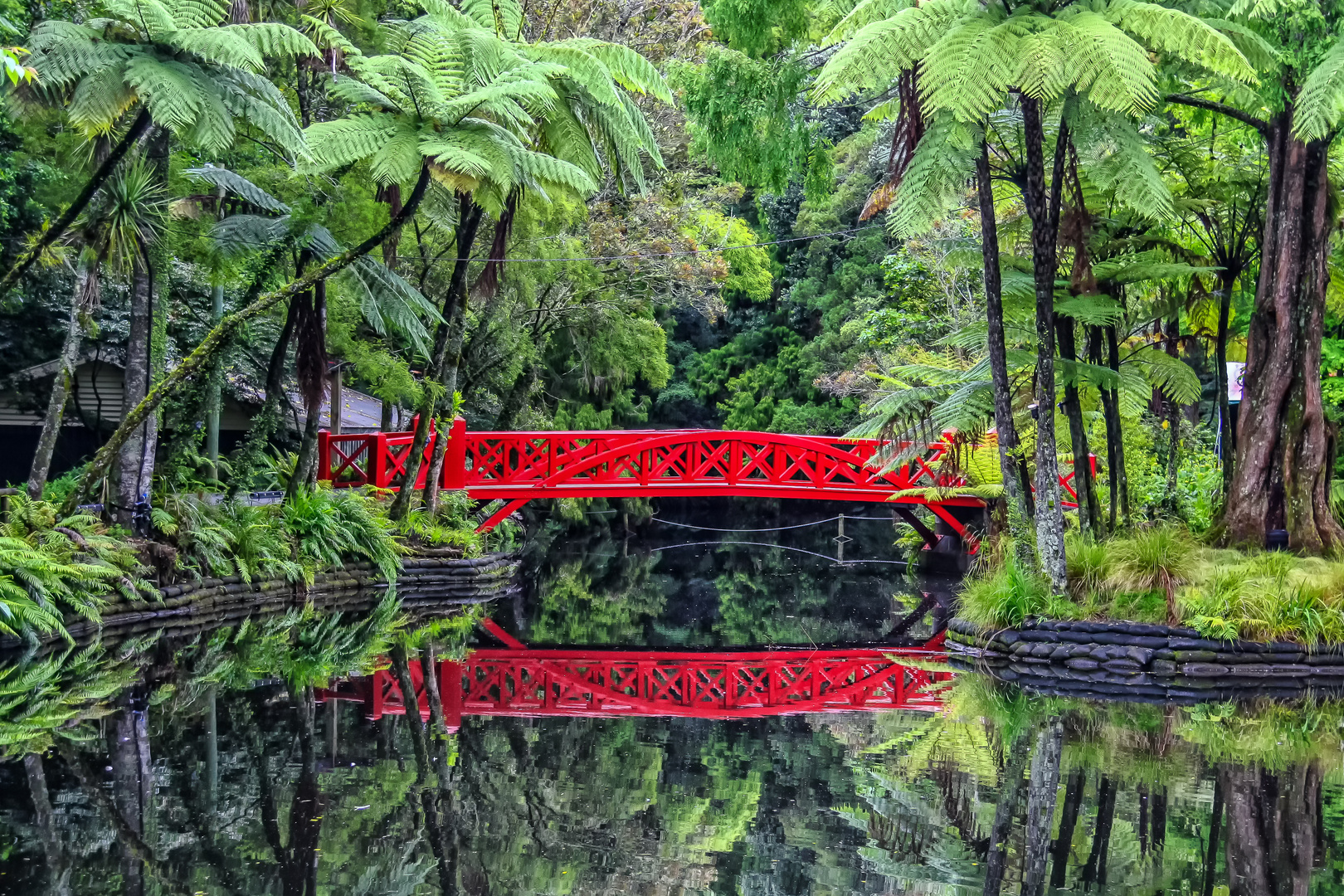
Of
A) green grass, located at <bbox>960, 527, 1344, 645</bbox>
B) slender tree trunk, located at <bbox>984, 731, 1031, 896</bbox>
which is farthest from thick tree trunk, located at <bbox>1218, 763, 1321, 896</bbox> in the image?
green grass, located at <bbox>960, 527, 1344, 645</bbox>

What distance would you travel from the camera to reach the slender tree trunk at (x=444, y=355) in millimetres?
16797

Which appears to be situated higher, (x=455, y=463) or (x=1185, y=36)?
(x=1185, y=36)

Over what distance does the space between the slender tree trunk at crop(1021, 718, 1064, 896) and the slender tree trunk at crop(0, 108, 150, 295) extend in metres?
9.28

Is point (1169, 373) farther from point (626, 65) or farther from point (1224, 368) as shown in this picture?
point (626, 65)

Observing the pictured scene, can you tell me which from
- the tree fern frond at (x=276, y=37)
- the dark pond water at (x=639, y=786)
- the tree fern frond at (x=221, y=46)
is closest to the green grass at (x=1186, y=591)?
the dark pond water at (x=639, y=786)

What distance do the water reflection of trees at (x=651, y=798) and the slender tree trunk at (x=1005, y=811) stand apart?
0.06 feet

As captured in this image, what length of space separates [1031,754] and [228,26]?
8448 millimetres

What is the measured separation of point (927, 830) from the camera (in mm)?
6484

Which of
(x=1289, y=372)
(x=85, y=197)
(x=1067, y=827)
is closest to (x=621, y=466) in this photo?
(x=85, y=197)

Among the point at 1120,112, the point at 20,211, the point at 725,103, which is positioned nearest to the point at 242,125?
the point at 20,211

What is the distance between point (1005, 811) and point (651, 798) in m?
1.82

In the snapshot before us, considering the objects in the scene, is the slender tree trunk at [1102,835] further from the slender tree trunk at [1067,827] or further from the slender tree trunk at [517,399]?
the slender tree trunk at [517,399]

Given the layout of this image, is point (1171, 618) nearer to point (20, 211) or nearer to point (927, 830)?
point (927, 830)

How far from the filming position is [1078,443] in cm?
1267
